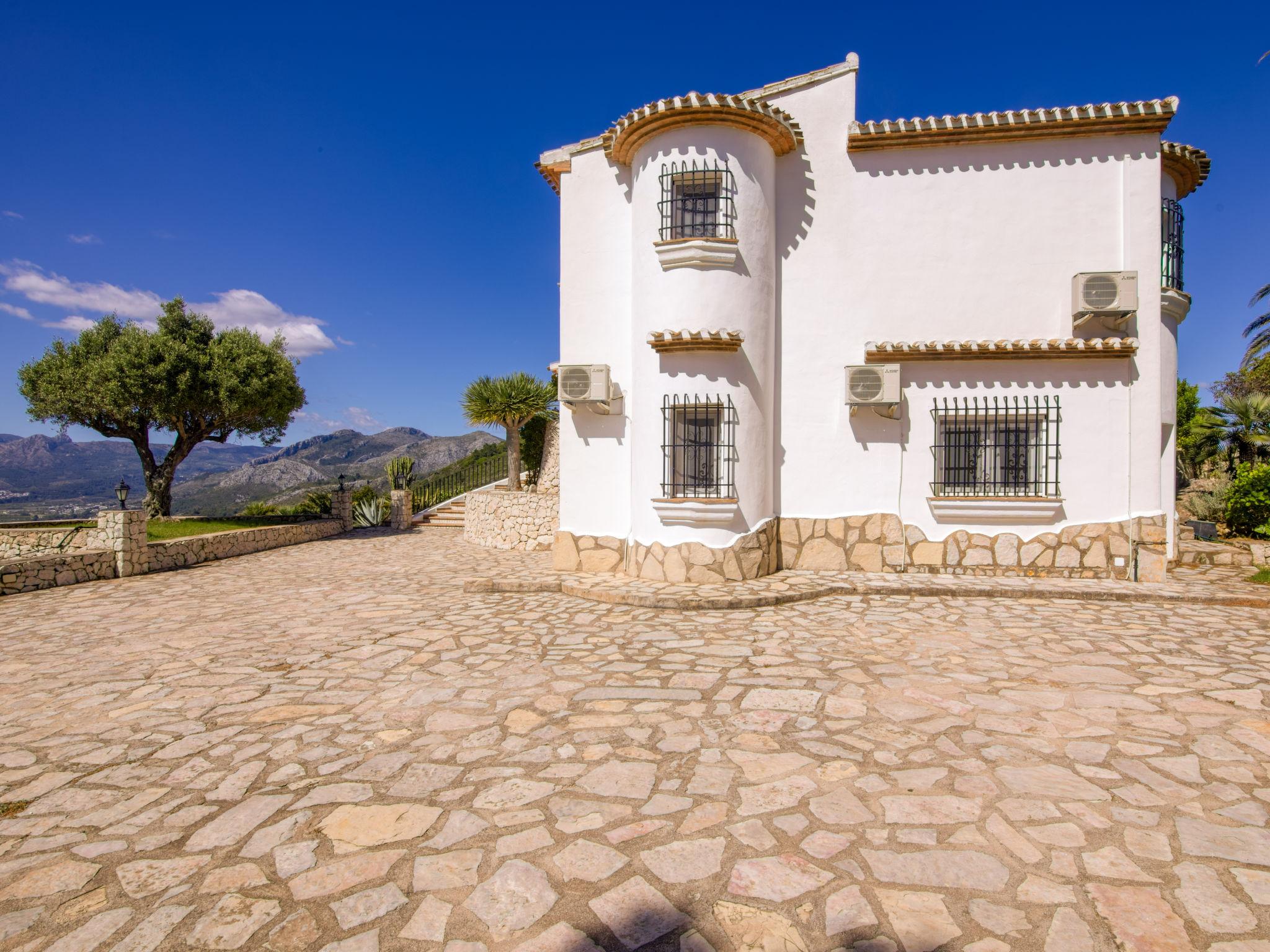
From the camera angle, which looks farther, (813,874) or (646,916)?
(813,874)

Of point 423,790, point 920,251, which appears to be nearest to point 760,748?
point 423,790

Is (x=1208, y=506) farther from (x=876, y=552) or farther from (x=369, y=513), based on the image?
(x=369, y=513)

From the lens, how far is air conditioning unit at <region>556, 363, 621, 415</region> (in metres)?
A: 8.85

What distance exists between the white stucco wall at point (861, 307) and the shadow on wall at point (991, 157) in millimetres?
26

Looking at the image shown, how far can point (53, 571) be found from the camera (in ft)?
30.9

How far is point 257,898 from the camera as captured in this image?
7.82 ft

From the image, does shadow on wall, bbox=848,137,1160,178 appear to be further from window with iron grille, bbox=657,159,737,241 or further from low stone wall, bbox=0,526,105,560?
low stone wall, bbox=0,526,105,560

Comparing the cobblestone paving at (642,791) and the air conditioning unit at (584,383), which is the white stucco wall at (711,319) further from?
the cobblestone paving at (642,791)

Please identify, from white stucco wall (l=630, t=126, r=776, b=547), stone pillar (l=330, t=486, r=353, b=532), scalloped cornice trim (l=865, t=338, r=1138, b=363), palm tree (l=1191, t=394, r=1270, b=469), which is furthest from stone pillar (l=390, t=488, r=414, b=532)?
palm tree (l=1191, t=394, r=1270, b=469)

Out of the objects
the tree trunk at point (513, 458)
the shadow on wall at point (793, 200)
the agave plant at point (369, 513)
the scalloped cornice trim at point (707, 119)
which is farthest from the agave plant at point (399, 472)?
the shadow on wall at point (793, 200)

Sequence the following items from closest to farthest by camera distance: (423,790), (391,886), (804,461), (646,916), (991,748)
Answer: (646,916), (391,886), (423,790), (991,748), (804,461)

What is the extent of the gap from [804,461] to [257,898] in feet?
26.3

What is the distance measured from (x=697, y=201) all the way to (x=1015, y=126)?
179 inches

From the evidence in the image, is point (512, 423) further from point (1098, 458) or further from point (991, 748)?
point (991, 748)
